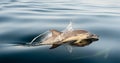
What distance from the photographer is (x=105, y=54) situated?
24.2 ft

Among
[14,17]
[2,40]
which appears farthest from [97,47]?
[14,17]

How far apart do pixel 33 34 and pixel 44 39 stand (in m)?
1.43

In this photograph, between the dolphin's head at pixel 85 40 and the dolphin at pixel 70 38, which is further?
the dolphin's head at pixel 85 40

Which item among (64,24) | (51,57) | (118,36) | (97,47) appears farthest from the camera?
(64,24)

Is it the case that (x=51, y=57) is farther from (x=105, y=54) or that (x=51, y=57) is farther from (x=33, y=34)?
(x=33, y=34)

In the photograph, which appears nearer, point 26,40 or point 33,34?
point 26,40

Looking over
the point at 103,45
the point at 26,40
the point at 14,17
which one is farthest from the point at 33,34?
the point at 14,17

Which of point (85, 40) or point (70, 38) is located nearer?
point (70, 38)

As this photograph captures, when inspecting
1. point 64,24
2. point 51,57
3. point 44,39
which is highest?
point 64,24

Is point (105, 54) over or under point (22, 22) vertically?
under

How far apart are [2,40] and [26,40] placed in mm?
652

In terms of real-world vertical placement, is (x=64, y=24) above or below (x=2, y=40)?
above

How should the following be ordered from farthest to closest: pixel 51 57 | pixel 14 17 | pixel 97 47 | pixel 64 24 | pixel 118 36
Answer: pixel 14 17
pixel 64 24
pixel 118 36
pixel 97 47
pixel 51 57

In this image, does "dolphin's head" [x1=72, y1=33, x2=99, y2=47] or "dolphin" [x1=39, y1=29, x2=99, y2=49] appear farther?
"dolphin's head" [x1=72, y1=33, x2=99, y2=47]
